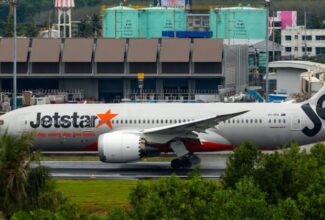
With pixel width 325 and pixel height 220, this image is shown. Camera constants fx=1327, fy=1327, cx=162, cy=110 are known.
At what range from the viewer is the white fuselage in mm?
58375

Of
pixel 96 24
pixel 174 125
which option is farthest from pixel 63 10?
pixel 174 125

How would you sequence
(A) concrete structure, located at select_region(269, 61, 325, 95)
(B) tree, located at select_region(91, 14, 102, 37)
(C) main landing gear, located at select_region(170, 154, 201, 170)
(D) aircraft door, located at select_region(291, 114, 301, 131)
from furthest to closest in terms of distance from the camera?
(B) tree, located at select_region(91, 14, 102, 37)
(A) concrete structure, located at select_region(269, 61, 325, 95)
(D) aircraft door, located at select_region(291, 114, 301, 131)
(C) main landing gear, located at select_region(170, 154, 201, 170)

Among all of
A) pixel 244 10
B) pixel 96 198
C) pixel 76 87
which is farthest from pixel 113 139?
pixel 244 10

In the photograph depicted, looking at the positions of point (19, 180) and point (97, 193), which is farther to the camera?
point (97, 193)

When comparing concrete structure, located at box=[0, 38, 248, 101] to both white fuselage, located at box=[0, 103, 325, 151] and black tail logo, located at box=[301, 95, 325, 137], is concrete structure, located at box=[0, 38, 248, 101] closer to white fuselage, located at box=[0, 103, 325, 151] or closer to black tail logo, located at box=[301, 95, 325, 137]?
white fuselage, located at box=[0, 103, 325, 151]

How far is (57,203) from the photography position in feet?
119

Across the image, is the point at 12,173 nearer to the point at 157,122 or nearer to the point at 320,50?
the point at 157,122

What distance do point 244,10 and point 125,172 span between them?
96634 millimetres

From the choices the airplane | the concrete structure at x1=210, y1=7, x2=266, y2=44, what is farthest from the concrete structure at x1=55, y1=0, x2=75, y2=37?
the airplane

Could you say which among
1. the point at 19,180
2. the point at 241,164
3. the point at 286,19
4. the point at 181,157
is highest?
the point at 286,19

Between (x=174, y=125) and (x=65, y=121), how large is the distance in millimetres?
5232

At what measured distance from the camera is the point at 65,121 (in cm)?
5903

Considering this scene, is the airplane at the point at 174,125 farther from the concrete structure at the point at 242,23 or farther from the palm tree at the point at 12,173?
the concrete structure at the point at 242,23

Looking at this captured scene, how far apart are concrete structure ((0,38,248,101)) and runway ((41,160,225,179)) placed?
4000 cm
